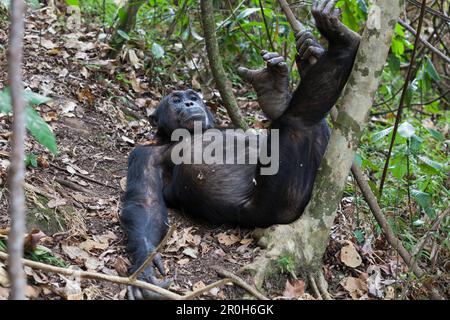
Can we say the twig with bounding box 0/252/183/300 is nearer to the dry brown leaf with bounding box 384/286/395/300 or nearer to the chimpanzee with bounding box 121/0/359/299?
the chimpanzee with bounding box 121/0/359/299

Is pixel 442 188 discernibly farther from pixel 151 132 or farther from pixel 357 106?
pixel 151 132

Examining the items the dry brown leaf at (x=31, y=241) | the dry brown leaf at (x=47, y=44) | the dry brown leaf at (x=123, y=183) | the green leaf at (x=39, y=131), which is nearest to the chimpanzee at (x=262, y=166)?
the dry brown leaf at (x=123, y=183)

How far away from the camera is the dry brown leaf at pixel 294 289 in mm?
4199

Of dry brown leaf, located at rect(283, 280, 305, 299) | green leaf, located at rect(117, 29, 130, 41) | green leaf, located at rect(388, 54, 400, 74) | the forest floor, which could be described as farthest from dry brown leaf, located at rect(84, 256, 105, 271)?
green leaf, located at rect(388, 54, 400, 74)

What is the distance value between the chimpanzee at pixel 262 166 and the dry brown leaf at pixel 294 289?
633mm

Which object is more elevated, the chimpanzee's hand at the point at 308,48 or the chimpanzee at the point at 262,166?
the chimpanzee's hand at the point at 308,48

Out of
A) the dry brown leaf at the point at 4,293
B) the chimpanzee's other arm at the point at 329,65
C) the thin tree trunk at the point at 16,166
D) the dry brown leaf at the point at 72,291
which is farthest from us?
the chimpanzee's other arm at the point at 329,65

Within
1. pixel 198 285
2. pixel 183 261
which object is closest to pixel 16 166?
pixel 198 285

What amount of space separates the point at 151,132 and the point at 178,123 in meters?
1.24

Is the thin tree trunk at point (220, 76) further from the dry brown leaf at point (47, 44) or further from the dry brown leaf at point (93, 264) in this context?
the dry brown leaf at point (93, 264)

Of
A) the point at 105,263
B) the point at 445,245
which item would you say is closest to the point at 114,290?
the point at 105,263

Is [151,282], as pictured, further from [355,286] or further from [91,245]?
[355,286]

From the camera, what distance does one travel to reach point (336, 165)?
434 centimetres
